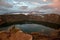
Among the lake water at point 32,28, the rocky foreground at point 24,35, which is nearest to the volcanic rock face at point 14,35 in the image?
the rocky foreground at point 24,35

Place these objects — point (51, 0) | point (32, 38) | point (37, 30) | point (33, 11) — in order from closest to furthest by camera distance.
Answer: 1. point (32, 38)
2. point (37, 30)
3. point (33, 11)
4. point (51, 0)

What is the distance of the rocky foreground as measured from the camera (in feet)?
4.09

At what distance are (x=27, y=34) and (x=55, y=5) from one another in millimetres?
642

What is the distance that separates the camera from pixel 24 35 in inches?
50.2

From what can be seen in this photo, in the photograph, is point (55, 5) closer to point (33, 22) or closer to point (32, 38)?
point (33, 22)

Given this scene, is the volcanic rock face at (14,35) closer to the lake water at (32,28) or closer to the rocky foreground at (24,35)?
the rocky foreground at (24,35)

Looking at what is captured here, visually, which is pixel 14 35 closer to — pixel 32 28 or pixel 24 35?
pixel 24 35

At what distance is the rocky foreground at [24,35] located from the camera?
4.09 feet

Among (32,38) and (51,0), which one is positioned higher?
(51,0)

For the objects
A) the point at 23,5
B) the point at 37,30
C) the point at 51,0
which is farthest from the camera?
the point at 51,0

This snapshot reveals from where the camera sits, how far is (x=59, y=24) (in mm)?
1468

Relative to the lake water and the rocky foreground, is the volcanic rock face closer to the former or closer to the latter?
the rocky foreground

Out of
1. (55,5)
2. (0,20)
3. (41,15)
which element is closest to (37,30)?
(41,15)

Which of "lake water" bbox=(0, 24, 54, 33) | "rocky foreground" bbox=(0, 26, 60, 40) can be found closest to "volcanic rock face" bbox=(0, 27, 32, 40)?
"rocky foreground" bbox=(0, 26, 60, 40)
